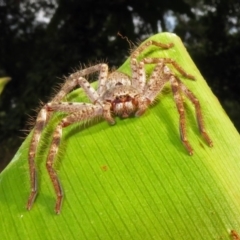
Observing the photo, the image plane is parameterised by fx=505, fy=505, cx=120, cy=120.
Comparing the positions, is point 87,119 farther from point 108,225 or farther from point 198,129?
point 108,225

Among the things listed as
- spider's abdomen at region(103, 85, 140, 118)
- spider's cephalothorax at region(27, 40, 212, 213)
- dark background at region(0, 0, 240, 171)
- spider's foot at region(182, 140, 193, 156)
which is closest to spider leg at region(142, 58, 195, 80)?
spider's cephalothorax at region(27, 40, 212, 213)

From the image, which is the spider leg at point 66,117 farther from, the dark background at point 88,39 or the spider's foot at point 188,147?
the dark background at point 88,39

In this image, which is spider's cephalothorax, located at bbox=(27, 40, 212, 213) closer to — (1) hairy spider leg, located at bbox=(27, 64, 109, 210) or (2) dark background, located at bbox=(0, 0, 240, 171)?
(1) hairy spider leg, located at bbox=(27, 64, 109, 210)

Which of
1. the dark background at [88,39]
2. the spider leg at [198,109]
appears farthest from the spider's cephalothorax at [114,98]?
the dark background at [88,39]

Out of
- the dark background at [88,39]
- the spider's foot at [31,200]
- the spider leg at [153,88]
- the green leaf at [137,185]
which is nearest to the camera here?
the green leaf at [137,185]

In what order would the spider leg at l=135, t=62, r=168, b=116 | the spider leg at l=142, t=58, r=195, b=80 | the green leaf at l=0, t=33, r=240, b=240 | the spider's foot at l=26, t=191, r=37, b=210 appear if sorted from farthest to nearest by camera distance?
the spider leg at l=142, t=58, r=195, b=80
the spider leg at l=135, t=62, r=168, b=116
the spider's foot at l=26, t=191, r=37, b=210
the green leaf at l=0, t=33, r=240, b=240

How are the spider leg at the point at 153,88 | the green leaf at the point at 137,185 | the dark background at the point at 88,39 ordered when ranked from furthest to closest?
the dark background at the point at 88,39 < the spider leg at the point at 153,88 < the green leaf at the point at 137,185

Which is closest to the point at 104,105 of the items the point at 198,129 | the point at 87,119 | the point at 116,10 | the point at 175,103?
the point at 87,119
